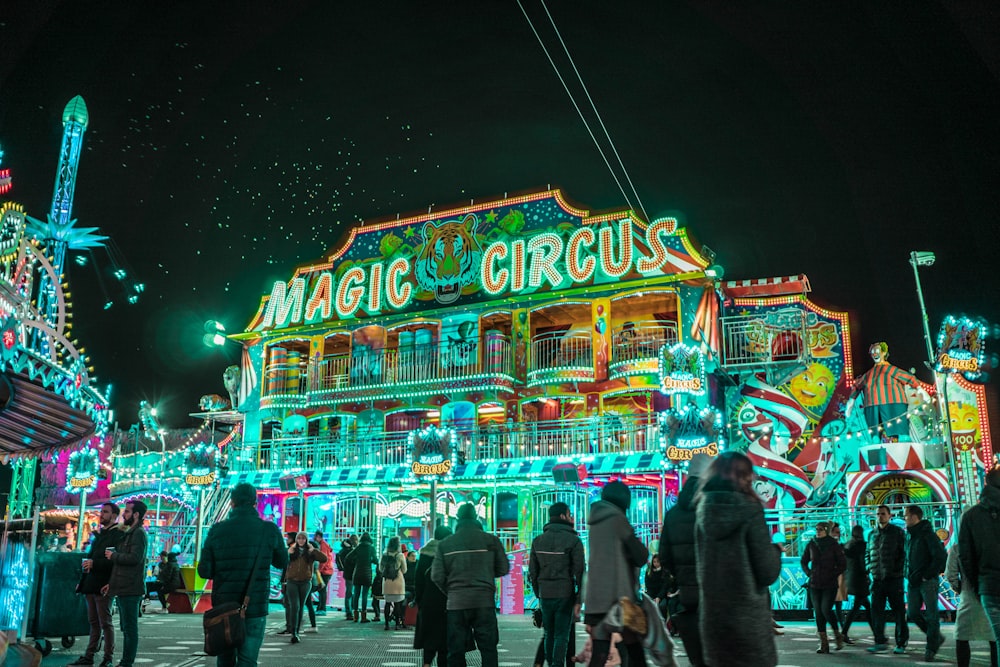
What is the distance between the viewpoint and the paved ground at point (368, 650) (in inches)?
401

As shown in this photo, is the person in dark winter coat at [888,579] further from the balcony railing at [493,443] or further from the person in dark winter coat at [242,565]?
the balcony railing at [493,443]

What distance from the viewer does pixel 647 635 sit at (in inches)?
263

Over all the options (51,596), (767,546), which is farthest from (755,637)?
(51,596)

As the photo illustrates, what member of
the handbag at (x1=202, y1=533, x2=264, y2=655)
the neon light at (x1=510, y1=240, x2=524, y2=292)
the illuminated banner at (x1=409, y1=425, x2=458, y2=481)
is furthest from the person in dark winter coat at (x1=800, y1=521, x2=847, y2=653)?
the neon light at (x1=510, y1=240, x2=524, y2=292)

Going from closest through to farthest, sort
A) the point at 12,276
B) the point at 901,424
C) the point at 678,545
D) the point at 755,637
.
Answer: the point at 755,637
the point at 678,545
the point at 12,276
the point at 901,424

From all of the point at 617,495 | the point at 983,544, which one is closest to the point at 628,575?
the point at 617,495

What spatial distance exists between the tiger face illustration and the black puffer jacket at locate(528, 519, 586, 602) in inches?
741

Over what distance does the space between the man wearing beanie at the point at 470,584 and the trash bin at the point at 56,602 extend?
541cm

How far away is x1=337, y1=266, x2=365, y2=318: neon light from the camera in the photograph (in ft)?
91.4

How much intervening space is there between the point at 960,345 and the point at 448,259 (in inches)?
553

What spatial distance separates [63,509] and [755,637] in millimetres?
34925

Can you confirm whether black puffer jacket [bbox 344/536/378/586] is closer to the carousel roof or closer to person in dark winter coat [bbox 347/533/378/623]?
person in dark winter coat [bbox 347/533/378/623]

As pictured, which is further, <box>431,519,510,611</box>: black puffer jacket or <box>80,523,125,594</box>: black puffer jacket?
<box>80,523,125,594</box>: black puffer jacket

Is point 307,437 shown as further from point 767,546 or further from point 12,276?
point 767,546
